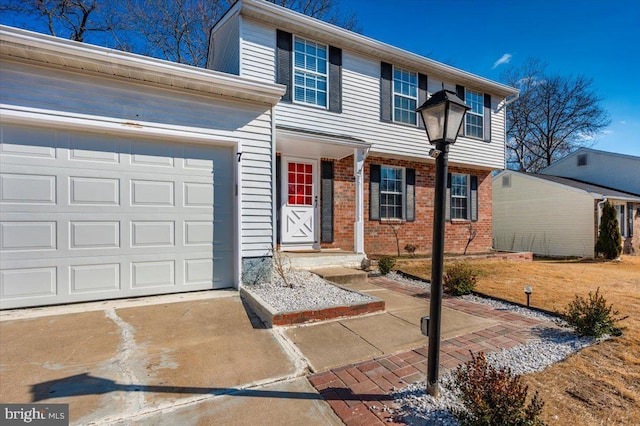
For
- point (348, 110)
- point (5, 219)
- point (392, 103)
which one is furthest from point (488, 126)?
point (5, 219)

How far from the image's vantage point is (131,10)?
12.6 metres

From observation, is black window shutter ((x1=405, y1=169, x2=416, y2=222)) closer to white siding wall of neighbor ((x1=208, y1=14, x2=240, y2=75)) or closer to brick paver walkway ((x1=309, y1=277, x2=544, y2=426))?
brick paver walkway ((x1=309, y1=277, x2=544, y2=426))

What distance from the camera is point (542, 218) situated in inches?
582

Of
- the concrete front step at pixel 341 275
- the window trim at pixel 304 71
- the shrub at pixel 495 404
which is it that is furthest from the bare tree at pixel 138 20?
the shrub at pixel 495 404

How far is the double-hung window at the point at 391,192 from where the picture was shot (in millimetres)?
9023

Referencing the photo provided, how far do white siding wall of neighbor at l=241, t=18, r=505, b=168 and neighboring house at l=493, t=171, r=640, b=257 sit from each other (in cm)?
656

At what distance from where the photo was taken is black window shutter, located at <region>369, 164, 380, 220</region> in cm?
869

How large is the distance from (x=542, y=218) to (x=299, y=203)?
43.6 ft

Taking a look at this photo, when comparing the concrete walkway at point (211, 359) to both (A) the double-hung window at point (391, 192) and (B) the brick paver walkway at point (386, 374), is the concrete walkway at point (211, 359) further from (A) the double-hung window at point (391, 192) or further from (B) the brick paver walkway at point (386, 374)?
Result: (A) the double-hung window at point (391, 192)

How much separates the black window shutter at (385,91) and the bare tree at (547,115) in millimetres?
20890

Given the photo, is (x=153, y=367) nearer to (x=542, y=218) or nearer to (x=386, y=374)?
(x=386, y=374)

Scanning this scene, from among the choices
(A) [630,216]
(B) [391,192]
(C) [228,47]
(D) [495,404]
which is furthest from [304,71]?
(A) [630,216]

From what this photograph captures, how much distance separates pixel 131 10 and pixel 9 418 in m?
15.4

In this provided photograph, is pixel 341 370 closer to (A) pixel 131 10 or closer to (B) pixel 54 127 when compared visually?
(B) pixel 54 127
